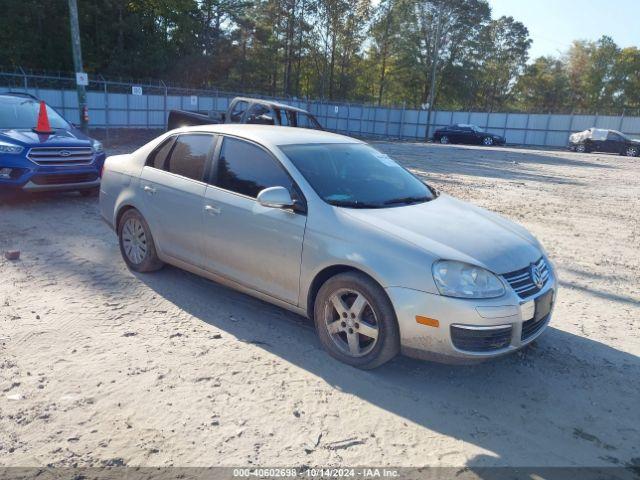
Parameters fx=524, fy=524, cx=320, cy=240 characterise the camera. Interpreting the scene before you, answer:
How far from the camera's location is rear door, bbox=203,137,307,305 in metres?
4.05

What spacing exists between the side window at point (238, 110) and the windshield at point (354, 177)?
924 centimetres

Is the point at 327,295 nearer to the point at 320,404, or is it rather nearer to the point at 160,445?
the point at 320,404

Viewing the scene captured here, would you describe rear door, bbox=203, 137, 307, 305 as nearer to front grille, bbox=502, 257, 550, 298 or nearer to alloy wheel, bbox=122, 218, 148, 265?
alloy wheel, bbox=122, 218, 148, 265

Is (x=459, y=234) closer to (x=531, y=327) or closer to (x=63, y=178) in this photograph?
(x=531, y=327)

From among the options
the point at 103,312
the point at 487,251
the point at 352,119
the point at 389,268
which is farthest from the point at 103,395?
the point at 352,119

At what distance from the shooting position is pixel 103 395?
334 cm

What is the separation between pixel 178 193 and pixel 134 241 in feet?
3.27

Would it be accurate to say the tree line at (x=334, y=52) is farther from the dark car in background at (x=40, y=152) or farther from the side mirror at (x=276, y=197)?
the side mirror at (x=276, y=197)

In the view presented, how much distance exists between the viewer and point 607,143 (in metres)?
31.3

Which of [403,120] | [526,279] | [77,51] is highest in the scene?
[77,51]

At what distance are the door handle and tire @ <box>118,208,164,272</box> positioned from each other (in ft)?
3.20

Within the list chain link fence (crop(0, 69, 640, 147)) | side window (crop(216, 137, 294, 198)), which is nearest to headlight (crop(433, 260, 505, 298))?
side window (crop(216, 137, 294, 198))

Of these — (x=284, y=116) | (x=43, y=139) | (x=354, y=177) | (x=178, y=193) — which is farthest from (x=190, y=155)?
(x=284, y=116)

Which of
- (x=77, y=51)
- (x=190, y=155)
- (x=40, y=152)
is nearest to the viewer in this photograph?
(x=190, y=155)
